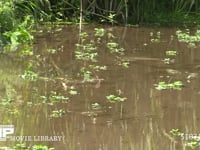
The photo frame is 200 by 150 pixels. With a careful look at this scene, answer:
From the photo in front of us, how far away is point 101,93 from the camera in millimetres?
5469

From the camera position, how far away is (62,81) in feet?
19.2

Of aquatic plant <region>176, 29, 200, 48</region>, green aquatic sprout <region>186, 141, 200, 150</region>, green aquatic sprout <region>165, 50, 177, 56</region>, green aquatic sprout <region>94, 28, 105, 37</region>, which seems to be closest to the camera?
green aquatic sprout <region>186, 141, 200, 150</region>

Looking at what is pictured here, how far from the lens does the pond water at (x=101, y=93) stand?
14.2 ft

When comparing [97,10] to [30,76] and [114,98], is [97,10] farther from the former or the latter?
[114,98]

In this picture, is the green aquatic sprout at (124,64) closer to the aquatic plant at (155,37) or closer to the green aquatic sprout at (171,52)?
the green aquatic sprout at (171,52)

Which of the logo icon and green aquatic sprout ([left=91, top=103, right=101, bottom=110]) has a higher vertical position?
green aquatic sprout ([left=91, top=103, right=101, bottom=110])

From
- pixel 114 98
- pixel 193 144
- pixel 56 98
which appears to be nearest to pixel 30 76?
pixel 56 98

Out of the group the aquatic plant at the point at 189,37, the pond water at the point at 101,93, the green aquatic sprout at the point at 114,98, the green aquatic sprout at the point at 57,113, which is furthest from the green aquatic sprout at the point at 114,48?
the green aquatic sprout at the point at 57,113

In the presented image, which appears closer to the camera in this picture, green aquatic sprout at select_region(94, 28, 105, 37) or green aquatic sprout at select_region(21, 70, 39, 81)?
green aquatic sprout at select_region(21, 70, 39, 81)

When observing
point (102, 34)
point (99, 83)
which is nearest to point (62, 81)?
point (99, 83)

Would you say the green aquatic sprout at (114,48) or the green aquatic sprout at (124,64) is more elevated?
the green aquatic sprout at (114,48)

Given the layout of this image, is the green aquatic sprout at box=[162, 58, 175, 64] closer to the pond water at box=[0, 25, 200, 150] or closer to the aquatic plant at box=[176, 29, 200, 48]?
the pond water at box=[0, 25, 200, 150]

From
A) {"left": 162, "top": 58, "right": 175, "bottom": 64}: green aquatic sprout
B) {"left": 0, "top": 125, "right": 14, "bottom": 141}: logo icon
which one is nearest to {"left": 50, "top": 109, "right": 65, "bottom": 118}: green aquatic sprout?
{"left": 0, "top": 125, "right": 14, "bottom": 141}: logo icon

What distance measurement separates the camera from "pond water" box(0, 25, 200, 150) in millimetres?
4324
